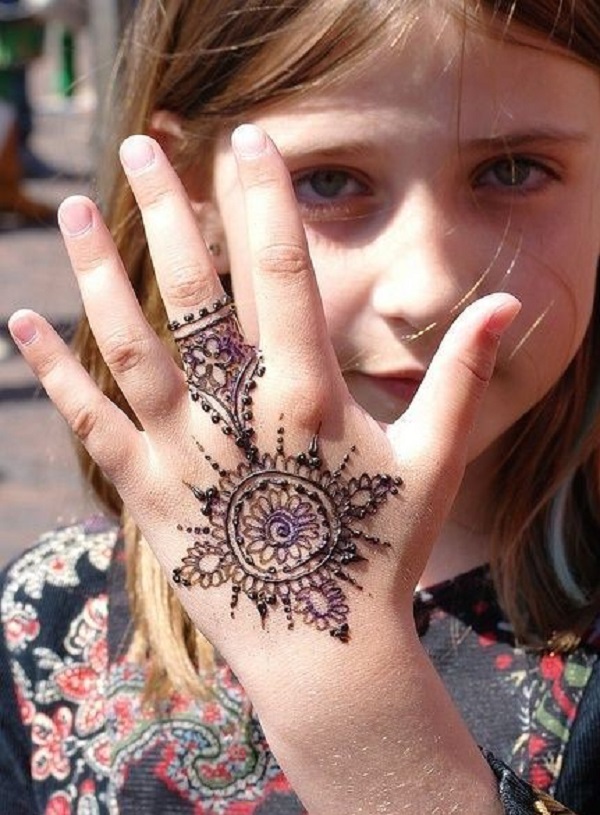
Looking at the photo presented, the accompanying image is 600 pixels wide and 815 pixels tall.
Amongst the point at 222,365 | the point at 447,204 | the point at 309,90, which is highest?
the point at 309,90

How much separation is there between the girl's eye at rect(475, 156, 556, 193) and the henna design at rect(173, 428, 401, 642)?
45 centimetres

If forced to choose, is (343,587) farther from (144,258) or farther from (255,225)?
(144,258)

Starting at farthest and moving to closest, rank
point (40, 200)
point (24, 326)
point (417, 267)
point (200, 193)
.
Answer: point (40, 200), point (200, 193), point (417, 267), point (24, 326)

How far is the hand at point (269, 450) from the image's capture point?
133 cm

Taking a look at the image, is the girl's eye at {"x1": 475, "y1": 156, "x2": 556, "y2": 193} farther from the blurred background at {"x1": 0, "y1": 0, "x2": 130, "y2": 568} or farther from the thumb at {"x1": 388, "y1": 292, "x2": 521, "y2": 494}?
the blurred background at {"x1": 0, "y1": 0, "x2": 130, "y2": 568}

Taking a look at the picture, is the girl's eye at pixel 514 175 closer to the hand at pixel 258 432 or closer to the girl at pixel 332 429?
the girl at pixel 332 429

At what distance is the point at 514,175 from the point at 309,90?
0.25 metres

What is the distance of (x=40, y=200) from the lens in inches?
372

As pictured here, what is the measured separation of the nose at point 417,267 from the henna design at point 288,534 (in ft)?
0.89

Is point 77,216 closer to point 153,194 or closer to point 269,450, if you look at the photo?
point 153,194

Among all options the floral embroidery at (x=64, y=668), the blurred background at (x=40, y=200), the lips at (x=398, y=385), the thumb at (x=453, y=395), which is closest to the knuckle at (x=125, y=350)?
the thumb at (x=453, y=395)

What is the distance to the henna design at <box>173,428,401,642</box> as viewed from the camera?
52.9 inches

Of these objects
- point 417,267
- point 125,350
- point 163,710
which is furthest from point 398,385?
point 163,710

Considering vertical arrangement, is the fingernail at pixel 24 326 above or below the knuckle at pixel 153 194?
below
